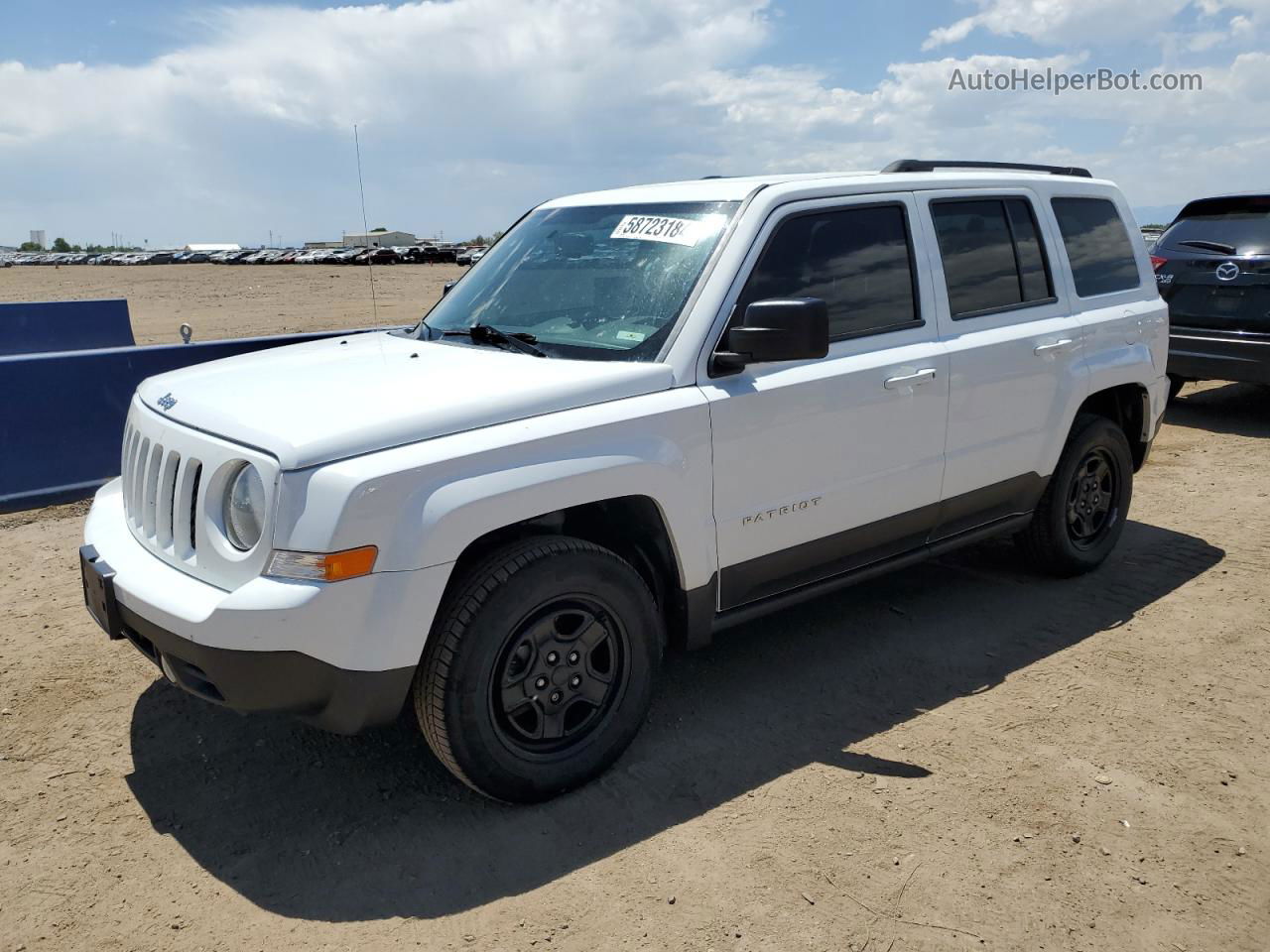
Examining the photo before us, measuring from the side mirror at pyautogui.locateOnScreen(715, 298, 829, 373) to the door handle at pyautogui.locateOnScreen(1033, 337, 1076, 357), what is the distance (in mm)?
1691

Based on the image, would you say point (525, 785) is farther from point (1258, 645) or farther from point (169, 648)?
point (1258, 645)

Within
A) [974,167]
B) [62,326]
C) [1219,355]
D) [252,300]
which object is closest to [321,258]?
[252,300]

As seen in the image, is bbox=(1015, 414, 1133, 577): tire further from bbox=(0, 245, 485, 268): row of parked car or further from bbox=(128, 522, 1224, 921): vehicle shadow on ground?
bbox=(0, 245, 485, 268): row of parked car

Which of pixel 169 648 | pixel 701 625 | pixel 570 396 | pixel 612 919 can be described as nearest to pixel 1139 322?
pixel 701 625

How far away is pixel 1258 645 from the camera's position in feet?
15.1

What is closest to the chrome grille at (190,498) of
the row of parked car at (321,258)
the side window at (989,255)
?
Answer: the side window at (989,255)

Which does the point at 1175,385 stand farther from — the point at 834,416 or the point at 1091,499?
the point at 834,416

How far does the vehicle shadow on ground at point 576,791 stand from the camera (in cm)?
309

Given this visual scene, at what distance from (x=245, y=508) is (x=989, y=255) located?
3355mm

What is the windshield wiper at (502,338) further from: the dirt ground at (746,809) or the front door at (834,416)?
the dirt ground at (746,809)

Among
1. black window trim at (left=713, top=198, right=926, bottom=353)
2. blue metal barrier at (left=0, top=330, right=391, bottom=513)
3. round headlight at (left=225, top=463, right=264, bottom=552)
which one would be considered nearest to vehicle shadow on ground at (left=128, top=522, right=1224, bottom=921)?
round headlight at (left=225, top=463, right=264, bottom=552)

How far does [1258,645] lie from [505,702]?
3.46 m

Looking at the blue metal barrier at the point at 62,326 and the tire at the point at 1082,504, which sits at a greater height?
the blue metal barrier at the point at 62,326

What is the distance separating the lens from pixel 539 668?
130 inches
